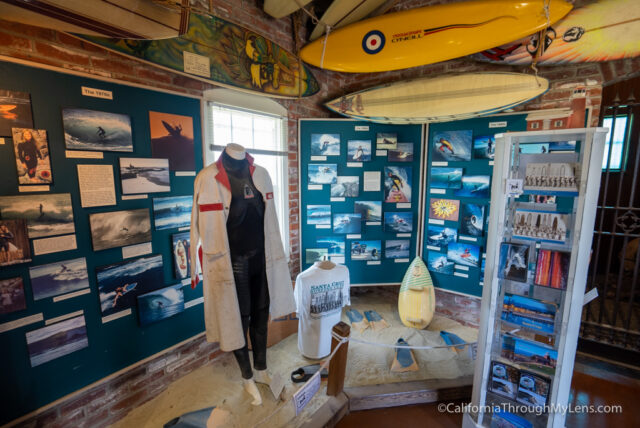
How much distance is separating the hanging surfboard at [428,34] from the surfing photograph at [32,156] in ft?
7.92

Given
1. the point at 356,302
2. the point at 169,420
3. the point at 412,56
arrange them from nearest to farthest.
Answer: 1. the point at 169,420
2. the point at 412,56
3. the point at 356,302

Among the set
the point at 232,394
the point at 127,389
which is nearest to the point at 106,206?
the point at 127,389

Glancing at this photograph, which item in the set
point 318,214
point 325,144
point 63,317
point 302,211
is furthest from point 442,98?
point 63,317

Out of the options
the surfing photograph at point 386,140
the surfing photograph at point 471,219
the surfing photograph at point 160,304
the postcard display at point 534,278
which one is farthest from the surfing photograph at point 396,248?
the surfing photograph at point 160,304

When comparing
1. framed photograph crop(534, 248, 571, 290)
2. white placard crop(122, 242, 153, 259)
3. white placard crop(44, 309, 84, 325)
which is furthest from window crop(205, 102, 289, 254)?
framed photograph crop(534, 248, 571, 290)

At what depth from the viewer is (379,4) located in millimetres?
2867

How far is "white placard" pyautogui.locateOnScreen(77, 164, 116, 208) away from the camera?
5.66 feet

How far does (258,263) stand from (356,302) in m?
2.10

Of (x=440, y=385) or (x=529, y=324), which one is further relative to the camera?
(x=440, y=385)

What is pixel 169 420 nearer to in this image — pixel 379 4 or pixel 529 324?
pixel 529 324

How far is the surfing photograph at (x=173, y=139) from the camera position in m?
2.02

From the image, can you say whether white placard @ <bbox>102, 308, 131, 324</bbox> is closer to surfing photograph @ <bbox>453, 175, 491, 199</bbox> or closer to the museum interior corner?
the museum interior corner

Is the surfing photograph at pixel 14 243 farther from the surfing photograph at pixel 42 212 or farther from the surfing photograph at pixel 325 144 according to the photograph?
the surfing photograph at pixel 325 144

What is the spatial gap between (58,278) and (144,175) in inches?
31.6
